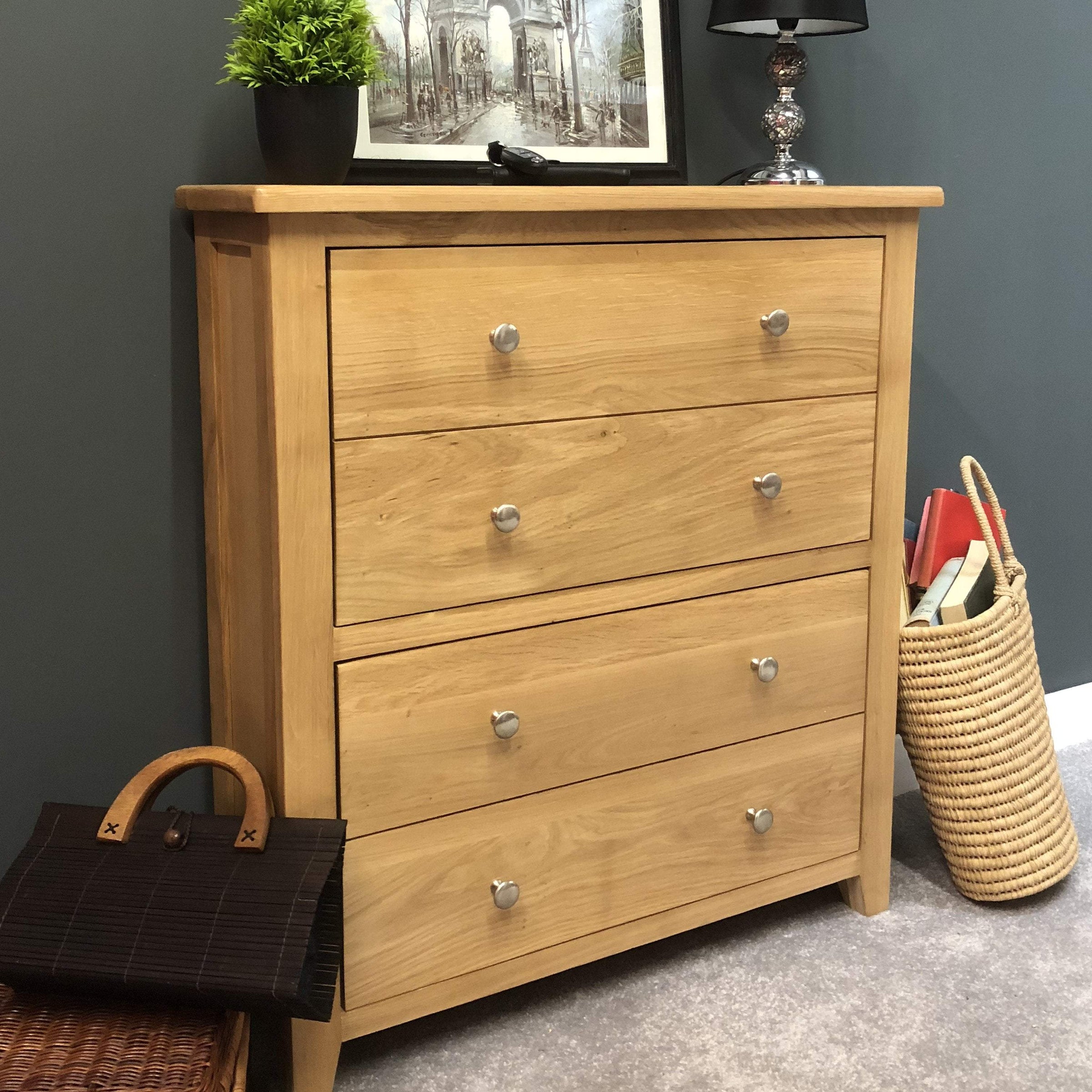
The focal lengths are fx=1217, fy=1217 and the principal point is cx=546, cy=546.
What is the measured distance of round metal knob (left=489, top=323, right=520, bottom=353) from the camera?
1.33 m

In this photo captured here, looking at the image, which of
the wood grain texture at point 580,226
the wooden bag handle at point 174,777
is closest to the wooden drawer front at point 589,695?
the wooden bag handle at point 174,777

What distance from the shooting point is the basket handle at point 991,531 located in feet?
5.95

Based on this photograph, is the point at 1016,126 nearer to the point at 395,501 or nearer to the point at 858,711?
→ the point at 858,711

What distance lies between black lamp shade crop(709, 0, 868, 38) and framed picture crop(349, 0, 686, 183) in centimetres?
10

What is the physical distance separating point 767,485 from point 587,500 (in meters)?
0.26

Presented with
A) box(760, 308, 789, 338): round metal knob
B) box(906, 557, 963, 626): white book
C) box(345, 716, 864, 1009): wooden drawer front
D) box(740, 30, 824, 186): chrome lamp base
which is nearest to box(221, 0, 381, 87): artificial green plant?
box(760, 308, 789, 338): round metal knob

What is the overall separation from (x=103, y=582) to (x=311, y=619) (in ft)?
1.24

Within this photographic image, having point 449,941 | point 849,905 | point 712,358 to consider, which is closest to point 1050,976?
point 849,905

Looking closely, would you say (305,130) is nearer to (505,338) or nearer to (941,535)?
(505,338)

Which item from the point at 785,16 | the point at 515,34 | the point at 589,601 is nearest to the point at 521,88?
the point at 515,34

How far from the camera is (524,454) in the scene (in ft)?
4.53

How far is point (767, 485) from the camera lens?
1547 mm

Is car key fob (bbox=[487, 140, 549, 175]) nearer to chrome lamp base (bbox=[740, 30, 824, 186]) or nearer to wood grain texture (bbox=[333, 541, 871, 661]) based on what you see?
chrome lamp base (bbox=[740, 30, 824, 186])

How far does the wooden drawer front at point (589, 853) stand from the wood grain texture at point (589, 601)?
0.22 m
